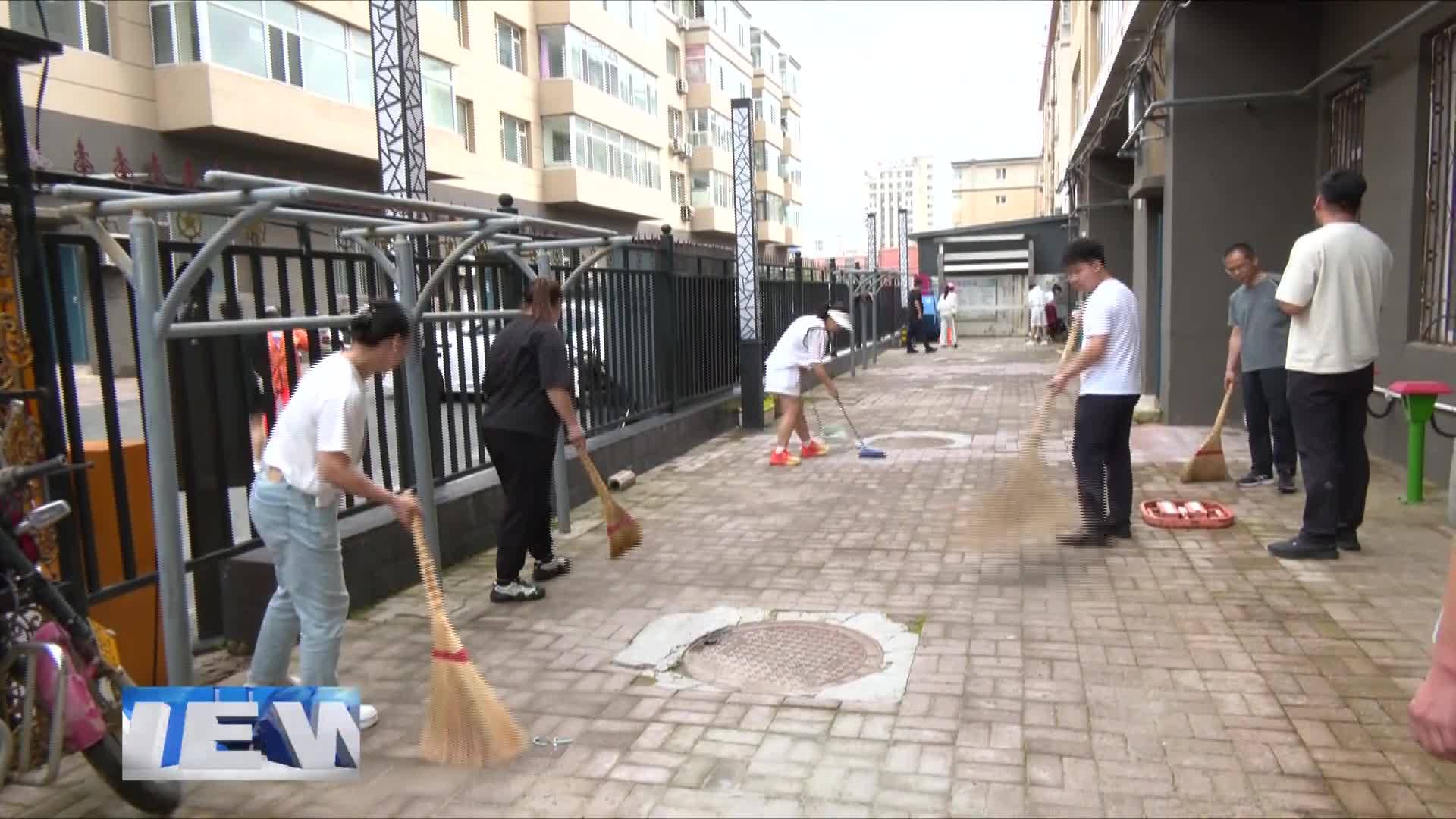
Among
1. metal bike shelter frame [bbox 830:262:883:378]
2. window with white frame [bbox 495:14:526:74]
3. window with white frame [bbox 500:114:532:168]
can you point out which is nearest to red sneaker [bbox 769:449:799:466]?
metal bike shelter frame [bbox 830:262:883:378]

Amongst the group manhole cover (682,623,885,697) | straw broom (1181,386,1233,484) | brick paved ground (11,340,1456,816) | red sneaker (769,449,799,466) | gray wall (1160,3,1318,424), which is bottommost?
manhole cover (682,623,885,697)

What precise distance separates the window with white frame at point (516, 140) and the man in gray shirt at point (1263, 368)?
26214mm

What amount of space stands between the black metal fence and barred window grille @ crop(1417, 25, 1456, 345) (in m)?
6.20

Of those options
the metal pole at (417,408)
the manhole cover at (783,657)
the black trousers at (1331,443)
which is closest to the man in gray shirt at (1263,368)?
the black trousers at (1331,443)

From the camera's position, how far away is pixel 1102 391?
19.2 ft

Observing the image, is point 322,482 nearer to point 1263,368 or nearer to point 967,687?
point 967,687

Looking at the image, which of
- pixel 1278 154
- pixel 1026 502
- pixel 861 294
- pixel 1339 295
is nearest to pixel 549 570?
pixel 1026 502

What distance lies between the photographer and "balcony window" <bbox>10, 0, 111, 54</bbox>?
16.4 metres

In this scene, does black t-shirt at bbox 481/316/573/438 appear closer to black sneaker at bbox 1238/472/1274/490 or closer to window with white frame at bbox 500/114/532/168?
black sneaker at bbox 1238/472/1274/490

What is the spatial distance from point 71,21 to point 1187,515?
64.0 feet

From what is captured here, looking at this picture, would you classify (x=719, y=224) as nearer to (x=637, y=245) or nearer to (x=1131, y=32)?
(x=1131, y=32)

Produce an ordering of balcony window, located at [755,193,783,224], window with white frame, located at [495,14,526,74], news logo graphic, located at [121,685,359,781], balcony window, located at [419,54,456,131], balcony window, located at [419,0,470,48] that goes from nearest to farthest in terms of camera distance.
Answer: news logo graphic, located at [121,685,359,781]
balcony window, located at [419,54,456,131]
balcony window, located at [419,0,470,48]
window with white frame, located at [495,14,526,74]
balcony window, located at [755,193,783,224]

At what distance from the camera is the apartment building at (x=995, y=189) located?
73.8 meters

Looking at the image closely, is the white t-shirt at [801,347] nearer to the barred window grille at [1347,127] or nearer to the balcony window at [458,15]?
the barred window grille at [1347,127]
